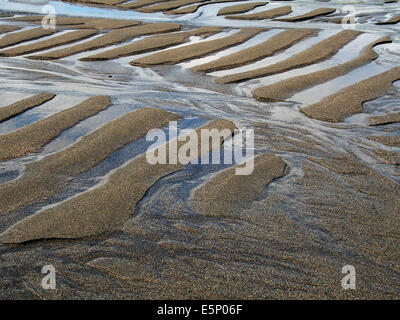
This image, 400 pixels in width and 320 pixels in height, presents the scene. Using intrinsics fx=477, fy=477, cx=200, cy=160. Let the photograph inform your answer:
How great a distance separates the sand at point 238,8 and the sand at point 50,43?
5745 mm

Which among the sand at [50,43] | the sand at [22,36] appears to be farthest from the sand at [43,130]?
the sand at [22,36]

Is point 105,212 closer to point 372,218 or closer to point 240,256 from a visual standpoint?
point 240,256

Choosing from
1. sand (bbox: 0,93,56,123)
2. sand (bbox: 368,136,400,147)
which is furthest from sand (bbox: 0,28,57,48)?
sand (bbox: 368,136,400,147)

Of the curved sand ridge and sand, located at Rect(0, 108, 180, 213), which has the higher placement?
sand, located at Rect(0, 108, 180, 213)

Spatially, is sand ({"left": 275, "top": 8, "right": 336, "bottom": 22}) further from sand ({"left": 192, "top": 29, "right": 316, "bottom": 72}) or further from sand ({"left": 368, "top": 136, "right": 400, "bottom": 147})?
sand ({"left": 368, "top": 136, "right": 400, "bottom": 147})

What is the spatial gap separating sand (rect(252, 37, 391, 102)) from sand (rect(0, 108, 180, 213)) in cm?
226

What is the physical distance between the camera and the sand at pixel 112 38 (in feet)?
41.7

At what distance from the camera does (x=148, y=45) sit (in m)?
13.6

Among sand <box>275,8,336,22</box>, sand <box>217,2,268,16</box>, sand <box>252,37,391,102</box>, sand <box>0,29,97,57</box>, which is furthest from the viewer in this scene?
sand <box>217,2,268,16</box>

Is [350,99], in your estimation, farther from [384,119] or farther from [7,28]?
[7,28]

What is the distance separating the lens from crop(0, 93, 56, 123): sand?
8.40m

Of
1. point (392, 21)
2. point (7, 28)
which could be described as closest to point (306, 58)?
point (392, 21)

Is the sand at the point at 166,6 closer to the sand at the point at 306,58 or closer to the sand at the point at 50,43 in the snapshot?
the sand at the point at 50,43

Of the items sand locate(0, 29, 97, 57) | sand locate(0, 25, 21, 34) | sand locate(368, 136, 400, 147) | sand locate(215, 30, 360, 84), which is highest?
sand locate(0, 25, 21, 34)
